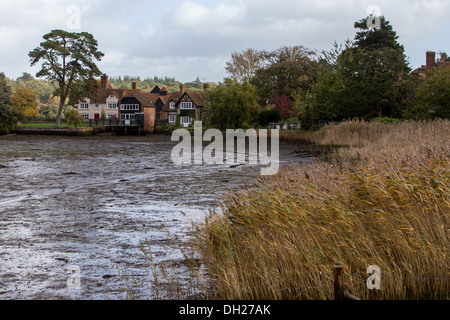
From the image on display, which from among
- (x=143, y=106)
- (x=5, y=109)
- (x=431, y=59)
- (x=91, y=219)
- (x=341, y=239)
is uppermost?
(x=431, y=59)

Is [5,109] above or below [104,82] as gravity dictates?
below

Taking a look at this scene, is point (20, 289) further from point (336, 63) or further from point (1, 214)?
point (336, 63)

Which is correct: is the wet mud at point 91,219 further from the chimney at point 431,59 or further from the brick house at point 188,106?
the brick house at point 188,106

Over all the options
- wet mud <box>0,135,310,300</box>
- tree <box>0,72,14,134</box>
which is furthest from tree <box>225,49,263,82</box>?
wet mud <box>0,135,310,300</box>

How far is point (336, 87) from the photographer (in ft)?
186

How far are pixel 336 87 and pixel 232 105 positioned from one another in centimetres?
1972

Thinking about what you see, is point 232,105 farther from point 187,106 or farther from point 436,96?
point 187,106

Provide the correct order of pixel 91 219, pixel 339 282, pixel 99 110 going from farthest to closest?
pixel 99 110 → pixel 91 219 → pixel 339 282

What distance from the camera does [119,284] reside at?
31.5 feet

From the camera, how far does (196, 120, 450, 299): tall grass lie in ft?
26.6

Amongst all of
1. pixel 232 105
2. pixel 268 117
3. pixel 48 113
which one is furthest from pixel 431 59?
pixel 48 113

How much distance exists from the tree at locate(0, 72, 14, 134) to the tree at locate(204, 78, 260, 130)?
30113mm

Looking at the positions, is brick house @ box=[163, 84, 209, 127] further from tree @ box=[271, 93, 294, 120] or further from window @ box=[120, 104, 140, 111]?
tree @ box=[271, 93, 294, 120]

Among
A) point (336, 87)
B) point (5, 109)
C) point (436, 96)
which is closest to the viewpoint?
point (436, 96)
